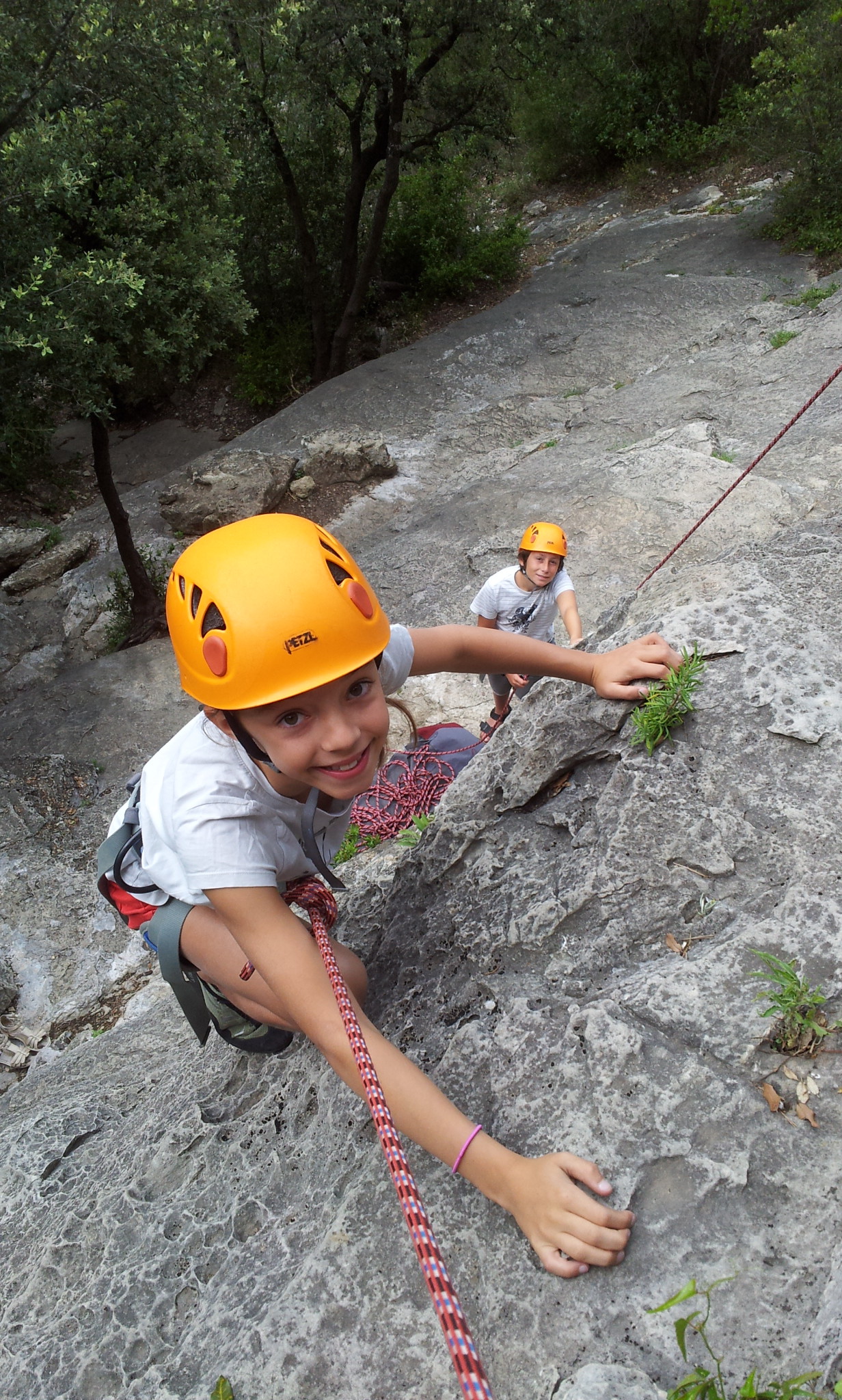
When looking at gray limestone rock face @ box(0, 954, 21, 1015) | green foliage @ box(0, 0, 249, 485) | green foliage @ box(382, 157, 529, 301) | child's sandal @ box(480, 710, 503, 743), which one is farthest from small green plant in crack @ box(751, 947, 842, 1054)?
green foliage @ box(382, 157, 529, 301)

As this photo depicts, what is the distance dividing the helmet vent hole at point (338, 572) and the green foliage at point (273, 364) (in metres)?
17.0

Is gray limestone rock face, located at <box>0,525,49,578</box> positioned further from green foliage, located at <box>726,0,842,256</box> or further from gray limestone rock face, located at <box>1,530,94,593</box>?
green foliage, located at <box>726,0,842,256</box>

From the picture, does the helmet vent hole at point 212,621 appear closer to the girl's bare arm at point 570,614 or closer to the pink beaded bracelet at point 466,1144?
the pink beaded bracelet at point 466,1144

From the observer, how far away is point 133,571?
1115 centimetres

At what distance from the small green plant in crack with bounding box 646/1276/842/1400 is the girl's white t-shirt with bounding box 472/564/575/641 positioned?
4.39m

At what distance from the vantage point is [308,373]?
59.7 ft

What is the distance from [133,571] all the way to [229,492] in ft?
6.86

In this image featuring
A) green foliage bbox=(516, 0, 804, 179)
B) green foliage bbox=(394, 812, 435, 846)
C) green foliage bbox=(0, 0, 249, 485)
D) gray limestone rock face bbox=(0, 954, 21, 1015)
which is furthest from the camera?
green foliage bbox=(516, 0, 804, 179)

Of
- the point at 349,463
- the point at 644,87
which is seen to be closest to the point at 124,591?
the point at 349,463

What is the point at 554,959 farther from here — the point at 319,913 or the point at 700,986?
the point at 319,913

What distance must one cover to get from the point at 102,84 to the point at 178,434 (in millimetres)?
9187

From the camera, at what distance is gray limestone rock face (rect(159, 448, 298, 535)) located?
40.5ft

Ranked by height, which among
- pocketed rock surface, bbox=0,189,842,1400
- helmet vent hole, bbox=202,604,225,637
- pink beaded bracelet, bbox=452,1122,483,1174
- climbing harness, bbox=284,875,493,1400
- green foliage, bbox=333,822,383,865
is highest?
helmet vent hole, bbox=202,604,225,637

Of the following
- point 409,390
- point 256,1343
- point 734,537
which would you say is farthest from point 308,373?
point 256,1343
